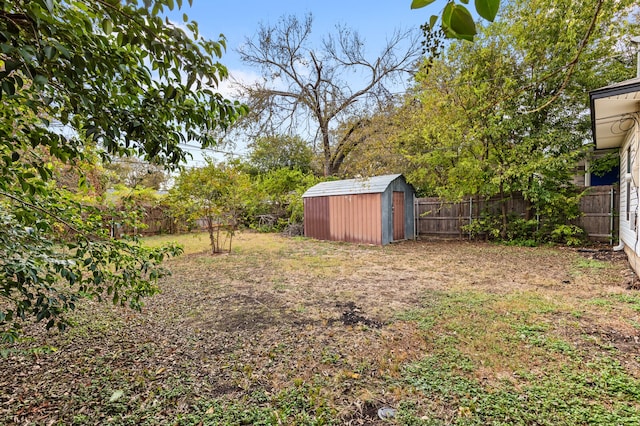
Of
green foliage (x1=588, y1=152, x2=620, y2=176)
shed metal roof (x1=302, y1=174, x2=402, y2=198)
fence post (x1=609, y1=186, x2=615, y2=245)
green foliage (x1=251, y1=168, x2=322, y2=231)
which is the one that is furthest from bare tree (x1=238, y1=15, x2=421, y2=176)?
fence post (x1=609, y1=186, x2=615, y2=245)

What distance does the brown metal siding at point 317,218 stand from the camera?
10547mm

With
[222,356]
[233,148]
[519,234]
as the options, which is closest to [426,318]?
[222,356]

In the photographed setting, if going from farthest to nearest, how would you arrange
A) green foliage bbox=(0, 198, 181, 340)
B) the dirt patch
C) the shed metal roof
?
the shed metal roof
the dirt patch
green foliage bbox=(0, 198, 181, 340)

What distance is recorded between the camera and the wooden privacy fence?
292 inches

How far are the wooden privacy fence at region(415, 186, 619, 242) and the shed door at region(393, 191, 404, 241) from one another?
95 centimetres

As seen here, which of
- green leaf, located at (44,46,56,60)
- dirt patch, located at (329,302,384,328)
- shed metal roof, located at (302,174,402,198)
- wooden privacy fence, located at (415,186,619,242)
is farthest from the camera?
shed metal roof, located at (302,174,402,198)

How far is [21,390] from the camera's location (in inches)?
83.7

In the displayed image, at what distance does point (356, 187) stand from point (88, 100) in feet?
28.5

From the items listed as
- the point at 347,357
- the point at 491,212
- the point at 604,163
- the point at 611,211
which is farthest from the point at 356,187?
the point at 347,357

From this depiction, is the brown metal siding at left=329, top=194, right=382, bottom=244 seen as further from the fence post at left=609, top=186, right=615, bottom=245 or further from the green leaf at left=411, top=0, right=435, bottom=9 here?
the green leaf at left=411, top=0, right=435, bottom=9

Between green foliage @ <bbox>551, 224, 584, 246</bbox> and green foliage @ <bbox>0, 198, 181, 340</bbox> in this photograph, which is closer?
green foliage @ <bbox>0, 198, 181, 340</bbox>

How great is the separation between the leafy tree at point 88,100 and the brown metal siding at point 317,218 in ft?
28.9

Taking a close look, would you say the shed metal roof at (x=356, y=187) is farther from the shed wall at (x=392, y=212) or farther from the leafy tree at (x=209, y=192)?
the leafy tree at (x=209, y=192)

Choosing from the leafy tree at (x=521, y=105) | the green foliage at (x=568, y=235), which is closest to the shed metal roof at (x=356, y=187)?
the leafy tree at (x=521, y=105)
